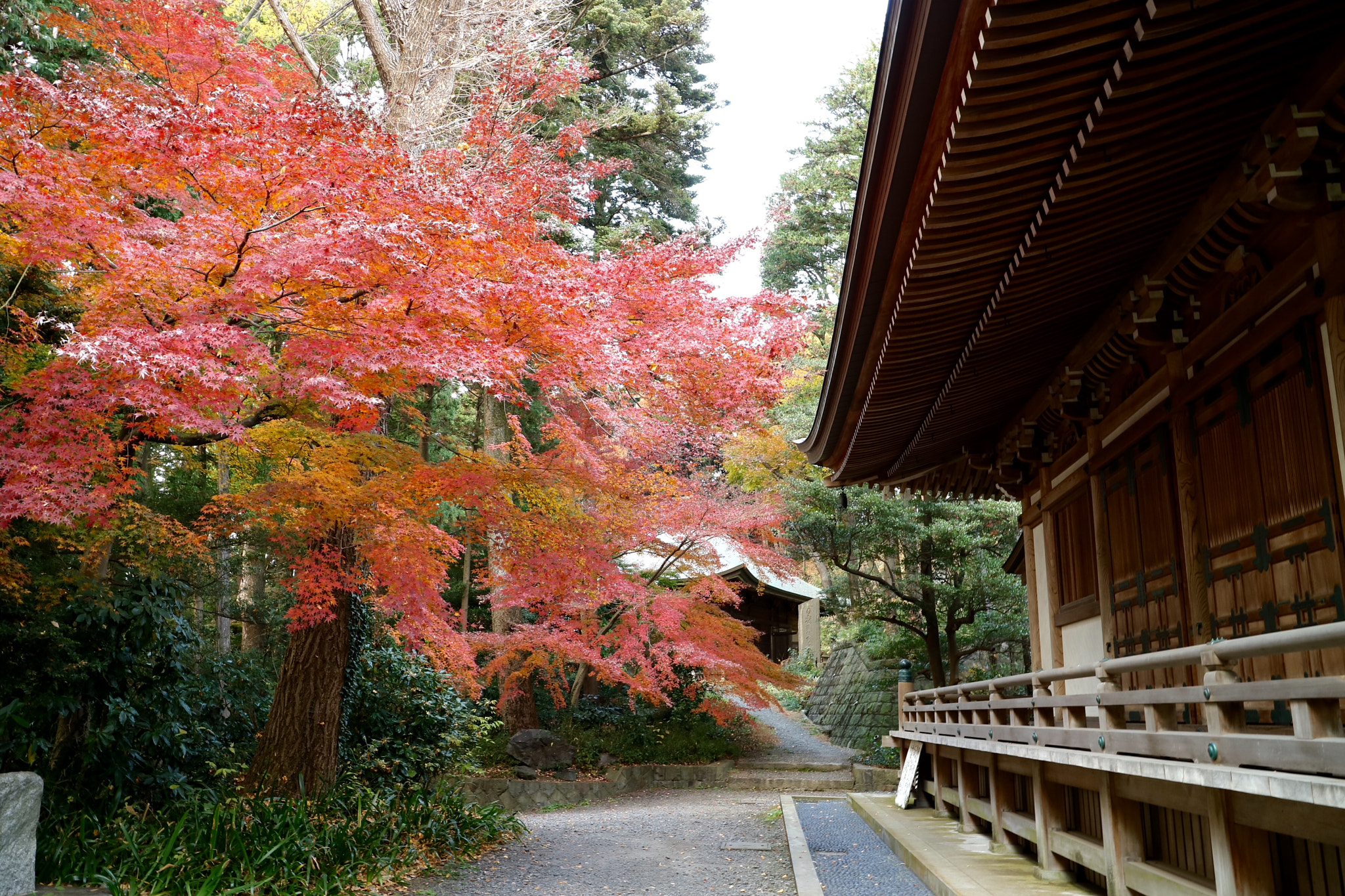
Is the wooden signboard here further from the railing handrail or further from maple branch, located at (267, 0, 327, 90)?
maple branch, located at (267, 0, 327, 90)

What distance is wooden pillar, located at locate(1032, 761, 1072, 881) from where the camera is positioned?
5.66m

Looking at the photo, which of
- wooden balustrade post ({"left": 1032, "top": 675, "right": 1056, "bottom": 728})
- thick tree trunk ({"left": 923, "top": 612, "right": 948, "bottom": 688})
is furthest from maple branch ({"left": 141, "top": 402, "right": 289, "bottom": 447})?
thick tree trunk ({"left": 923, "top": 612, "right": 948, "bottom": 688})

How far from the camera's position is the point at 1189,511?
478 cm

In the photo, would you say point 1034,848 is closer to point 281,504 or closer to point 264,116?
point 281,504

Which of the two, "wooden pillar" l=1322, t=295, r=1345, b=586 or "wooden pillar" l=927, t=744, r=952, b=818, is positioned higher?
"wooden pillar" l=1322, t=295, r=1345, b=586

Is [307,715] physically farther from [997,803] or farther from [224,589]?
[997,803]

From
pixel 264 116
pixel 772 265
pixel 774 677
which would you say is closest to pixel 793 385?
pixel 774 677

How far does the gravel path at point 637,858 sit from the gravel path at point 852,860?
0.31 meters

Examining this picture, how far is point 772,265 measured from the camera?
28.4 m

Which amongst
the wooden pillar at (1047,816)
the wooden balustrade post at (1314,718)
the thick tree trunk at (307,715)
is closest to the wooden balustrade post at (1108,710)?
the wooden balustrade post at (1314,718)

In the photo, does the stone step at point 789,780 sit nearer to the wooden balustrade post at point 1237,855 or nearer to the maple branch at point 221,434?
the maple branch at point 221,434

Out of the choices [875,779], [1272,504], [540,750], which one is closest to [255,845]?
[1272,504]

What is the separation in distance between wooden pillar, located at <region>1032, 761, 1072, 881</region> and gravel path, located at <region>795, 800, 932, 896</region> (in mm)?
836

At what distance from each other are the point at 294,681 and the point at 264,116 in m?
5.33
